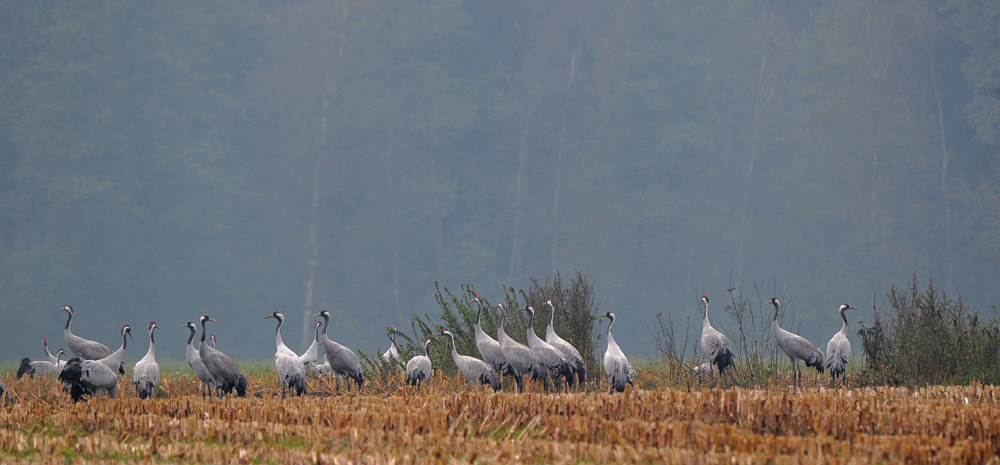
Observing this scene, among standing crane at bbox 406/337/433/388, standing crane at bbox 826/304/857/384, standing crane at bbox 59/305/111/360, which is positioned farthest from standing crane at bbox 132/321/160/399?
standing crane at bbox 826/304/857/384

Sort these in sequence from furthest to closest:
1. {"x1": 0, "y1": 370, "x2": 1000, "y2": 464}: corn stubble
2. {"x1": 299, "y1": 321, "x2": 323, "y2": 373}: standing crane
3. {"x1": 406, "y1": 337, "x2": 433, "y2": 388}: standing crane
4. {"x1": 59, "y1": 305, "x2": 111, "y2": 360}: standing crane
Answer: {"x1": 299, "y1": 321, "x2": 323, "y2": 373}: standing crane, {"x1": 59, "y1": 305, "x2": 111, "y2": 360}: standing crane, {"x1": 406, "y1": 337, "x2": 433, "y2": 388}: standing crane, {"x1": 0, "y1": 370, "x2": 1000, "y2": 464}: corn stubble

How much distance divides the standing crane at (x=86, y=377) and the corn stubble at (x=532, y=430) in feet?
5.29

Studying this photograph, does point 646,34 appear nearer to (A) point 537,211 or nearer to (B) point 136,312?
(A) point 537,211

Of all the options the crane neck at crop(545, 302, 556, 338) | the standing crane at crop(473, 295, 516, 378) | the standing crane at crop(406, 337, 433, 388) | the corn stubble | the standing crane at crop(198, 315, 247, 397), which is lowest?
the corn stubble

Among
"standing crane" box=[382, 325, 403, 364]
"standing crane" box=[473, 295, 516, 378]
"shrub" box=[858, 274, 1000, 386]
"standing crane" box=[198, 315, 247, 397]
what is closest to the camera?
"standing crane" box=[198, 315, 247, 397]

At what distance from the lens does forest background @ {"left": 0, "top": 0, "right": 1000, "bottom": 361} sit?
5278 centimetres

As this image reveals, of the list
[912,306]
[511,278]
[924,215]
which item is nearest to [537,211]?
[511,278]

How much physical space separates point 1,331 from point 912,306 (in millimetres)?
46331

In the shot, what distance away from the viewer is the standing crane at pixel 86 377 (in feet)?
39.6

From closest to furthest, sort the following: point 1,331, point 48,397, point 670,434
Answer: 1. point 670,434
2. point 48,397
3. point 1,331

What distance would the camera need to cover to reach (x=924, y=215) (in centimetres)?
5578

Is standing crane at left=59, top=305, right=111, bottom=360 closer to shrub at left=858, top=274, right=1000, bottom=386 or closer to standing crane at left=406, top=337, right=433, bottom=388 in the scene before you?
standing crane at left=406, top=337, right=433, bottom=388

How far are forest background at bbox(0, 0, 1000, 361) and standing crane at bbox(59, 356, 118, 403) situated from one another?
38718mm

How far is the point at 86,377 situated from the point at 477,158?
157 feet
